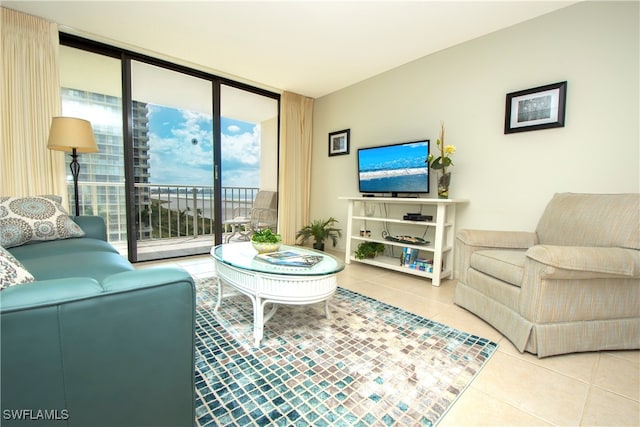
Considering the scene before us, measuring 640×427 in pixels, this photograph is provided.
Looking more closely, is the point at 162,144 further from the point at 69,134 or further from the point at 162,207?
the point at 69,134

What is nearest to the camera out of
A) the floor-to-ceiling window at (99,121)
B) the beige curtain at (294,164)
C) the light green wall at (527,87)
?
the light green wall at (527,87)

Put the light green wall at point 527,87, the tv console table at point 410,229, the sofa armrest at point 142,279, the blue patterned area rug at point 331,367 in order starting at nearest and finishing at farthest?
1. the sofa armrest at point 142,279
2. the blue patterned area rug at point 331,367
3. the light green wall at point 527,87
4. the tv console table at point 410,229

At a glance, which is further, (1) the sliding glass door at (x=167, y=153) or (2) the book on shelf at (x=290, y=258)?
(1) the sliding glass door at (x=167, y=153)

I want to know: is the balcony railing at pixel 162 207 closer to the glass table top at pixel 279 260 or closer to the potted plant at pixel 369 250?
the glass table top at pixel 279 260

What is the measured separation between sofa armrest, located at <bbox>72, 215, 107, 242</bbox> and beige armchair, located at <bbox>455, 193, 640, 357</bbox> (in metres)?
2.86

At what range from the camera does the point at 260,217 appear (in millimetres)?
4422

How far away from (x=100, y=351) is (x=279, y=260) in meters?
1.13

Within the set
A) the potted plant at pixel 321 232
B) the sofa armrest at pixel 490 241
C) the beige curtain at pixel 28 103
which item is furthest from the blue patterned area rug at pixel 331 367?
the beige curtain at pixel 28 103

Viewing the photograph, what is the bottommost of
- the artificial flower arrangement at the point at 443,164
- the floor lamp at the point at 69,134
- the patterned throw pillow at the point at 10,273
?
the patterned throw pillow at the point at 10,273

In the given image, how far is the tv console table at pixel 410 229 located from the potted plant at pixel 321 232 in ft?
1.14

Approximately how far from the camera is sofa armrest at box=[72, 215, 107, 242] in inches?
85.5

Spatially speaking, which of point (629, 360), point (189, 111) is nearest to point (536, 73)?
point (629, 360)

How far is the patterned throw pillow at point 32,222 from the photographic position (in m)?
1.72

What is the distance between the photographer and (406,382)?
4.14 ft
